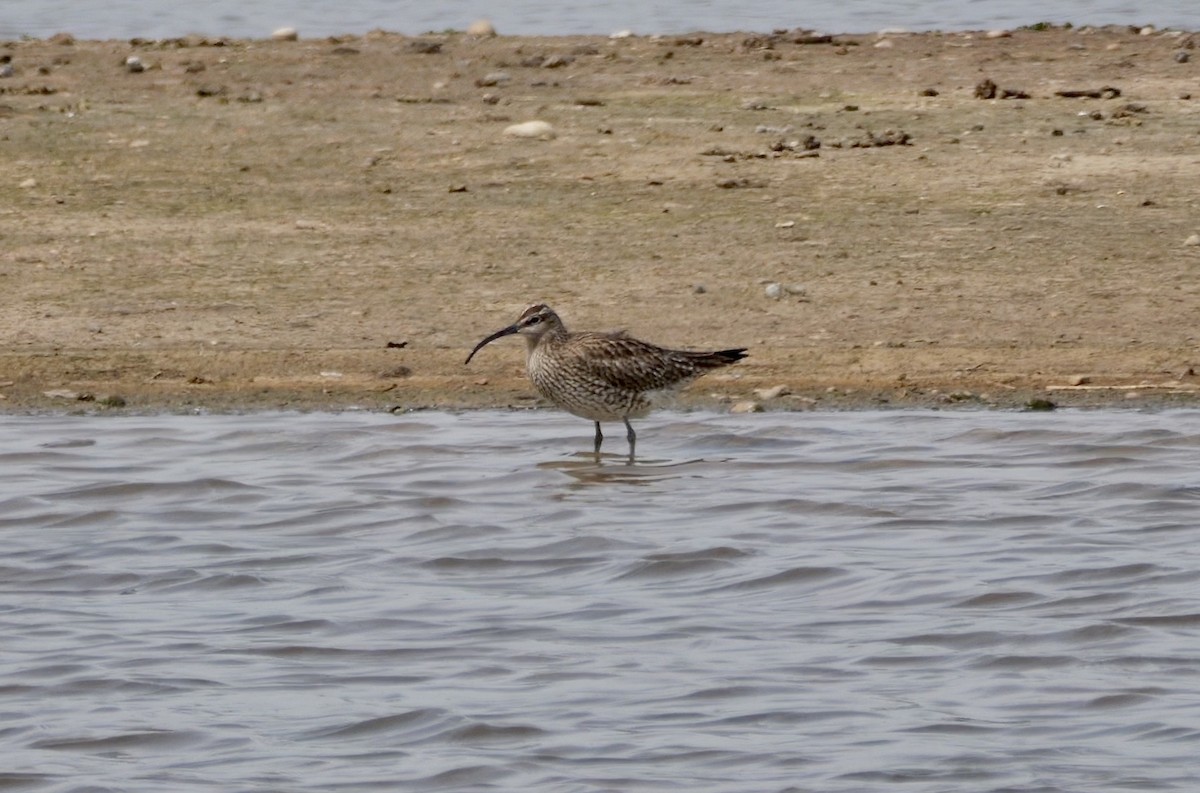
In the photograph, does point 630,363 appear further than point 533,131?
No

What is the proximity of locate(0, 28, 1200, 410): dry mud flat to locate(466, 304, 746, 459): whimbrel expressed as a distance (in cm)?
51

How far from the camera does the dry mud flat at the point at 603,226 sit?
1159 cm

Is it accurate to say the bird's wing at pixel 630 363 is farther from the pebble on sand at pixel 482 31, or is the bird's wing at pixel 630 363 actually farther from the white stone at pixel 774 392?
the pebble on sand at pixel 482 31

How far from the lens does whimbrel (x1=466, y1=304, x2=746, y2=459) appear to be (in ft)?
35.7

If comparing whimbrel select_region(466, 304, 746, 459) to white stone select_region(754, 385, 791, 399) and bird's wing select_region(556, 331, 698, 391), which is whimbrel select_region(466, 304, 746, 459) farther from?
white stone select_region(754, 385, 791, 399)

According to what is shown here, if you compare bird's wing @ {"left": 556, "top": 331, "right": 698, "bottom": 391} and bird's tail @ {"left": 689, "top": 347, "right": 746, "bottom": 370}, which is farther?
bird's tail @ {"left": 689, "top": 347, "right": 746, "bottom": 370}

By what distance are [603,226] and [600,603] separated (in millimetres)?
4874

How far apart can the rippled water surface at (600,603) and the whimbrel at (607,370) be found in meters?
0.25

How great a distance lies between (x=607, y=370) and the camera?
35.6ft

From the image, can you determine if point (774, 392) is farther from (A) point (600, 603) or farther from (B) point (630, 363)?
(A) point (600, 603)

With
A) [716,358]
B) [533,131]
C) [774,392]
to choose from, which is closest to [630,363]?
[716,358]

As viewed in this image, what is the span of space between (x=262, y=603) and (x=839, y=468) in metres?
2.88

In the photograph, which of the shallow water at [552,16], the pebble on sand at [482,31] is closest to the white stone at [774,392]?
the pebble on sand at [482,31]

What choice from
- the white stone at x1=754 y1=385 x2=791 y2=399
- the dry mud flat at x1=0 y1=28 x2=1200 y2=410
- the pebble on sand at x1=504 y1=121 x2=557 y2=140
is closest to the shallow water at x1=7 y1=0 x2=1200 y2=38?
the dry mud flat at x1=0 y1=28 x2=1200 y2=410
